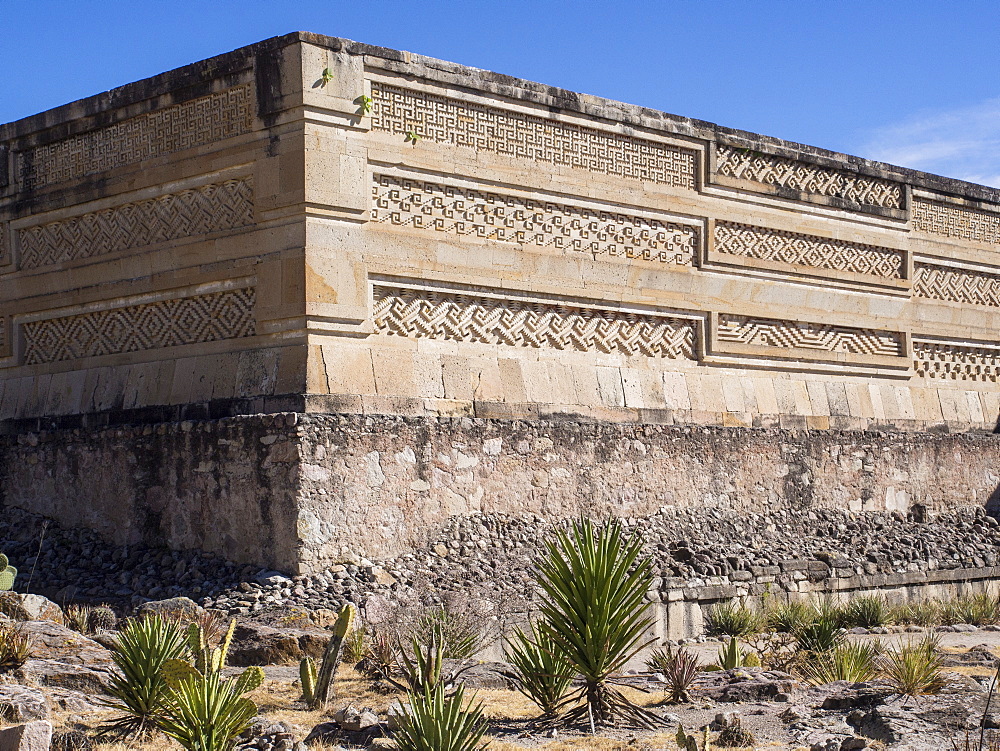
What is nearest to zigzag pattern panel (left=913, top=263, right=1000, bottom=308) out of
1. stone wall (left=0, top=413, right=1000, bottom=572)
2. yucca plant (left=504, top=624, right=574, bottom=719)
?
stone wall (left=0, top=413, right=1000, bottom=572)

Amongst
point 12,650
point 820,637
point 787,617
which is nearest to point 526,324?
point 787,617

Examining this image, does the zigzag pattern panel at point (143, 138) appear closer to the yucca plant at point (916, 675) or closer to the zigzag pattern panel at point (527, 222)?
the zigzag pattern panel at point (527, 222)

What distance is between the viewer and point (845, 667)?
320 inches

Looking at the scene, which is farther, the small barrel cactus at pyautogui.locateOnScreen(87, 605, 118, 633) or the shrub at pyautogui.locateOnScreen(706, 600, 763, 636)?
the shrub at pyautogui.locateOnScreen(706, 600, 763, 636)

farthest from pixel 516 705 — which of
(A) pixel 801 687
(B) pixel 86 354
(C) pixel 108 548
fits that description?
(B) pixel 86 354

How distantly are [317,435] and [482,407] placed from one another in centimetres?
179

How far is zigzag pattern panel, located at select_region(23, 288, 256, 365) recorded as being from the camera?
10.3 m

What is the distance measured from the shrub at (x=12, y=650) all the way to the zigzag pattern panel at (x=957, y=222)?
37.8ft

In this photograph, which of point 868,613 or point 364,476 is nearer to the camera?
point 364,476

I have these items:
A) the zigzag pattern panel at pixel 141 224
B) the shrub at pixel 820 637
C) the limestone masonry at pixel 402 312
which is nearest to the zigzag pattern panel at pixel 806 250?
the limestone masonry at pixel 402 312

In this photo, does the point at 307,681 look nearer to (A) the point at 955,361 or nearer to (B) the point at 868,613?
(B) the point at 868,613

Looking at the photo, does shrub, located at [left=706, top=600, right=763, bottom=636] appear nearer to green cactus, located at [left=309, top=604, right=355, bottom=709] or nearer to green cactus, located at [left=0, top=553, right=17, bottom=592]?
green cactus, located at [left=309, top=604, right=355, bottom=709]

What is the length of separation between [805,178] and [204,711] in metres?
10.1

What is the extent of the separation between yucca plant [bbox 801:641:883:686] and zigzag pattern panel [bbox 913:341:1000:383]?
6.95 meters
